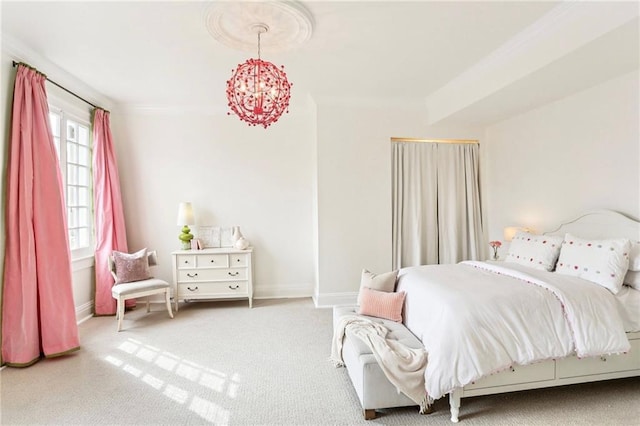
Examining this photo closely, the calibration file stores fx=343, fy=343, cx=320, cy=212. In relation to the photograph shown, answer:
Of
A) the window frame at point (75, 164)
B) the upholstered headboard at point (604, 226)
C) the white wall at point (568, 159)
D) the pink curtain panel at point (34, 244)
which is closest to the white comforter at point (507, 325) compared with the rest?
the upholstered headboard at point (604, 226)

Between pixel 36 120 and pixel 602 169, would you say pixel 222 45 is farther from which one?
pixel 602 169

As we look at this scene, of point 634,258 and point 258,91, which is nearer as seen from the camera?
point 258,91

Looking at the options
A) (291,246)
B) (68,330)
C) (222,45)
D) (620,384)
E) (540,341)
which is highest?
(222,45)

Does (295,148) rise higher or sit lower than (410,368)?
higher

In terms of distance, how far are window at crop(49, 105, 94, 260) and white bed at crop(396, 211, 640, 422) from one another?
3.94 metres

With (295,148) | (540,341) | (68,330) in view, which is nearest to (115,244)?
(68,330)

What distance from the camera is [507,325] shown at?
2.15m

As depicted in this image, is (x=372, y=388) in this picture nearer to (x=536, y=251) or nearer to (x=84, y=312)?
(x=536, y=251)

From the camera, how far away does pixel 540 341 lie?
2166 millimetres

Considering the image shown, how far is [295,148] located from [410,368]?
3.56 m

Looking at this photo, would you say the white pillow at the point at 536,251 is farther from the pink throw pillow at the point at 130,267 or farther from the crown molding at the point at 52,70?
the crown molding at the point at 52,70

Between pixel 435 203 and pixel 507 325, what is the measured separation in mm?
2832

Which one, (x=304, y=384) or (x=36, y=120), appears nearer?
(x=304, y=384)

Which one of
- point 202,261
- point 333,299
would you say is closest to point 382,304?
point 333,299
